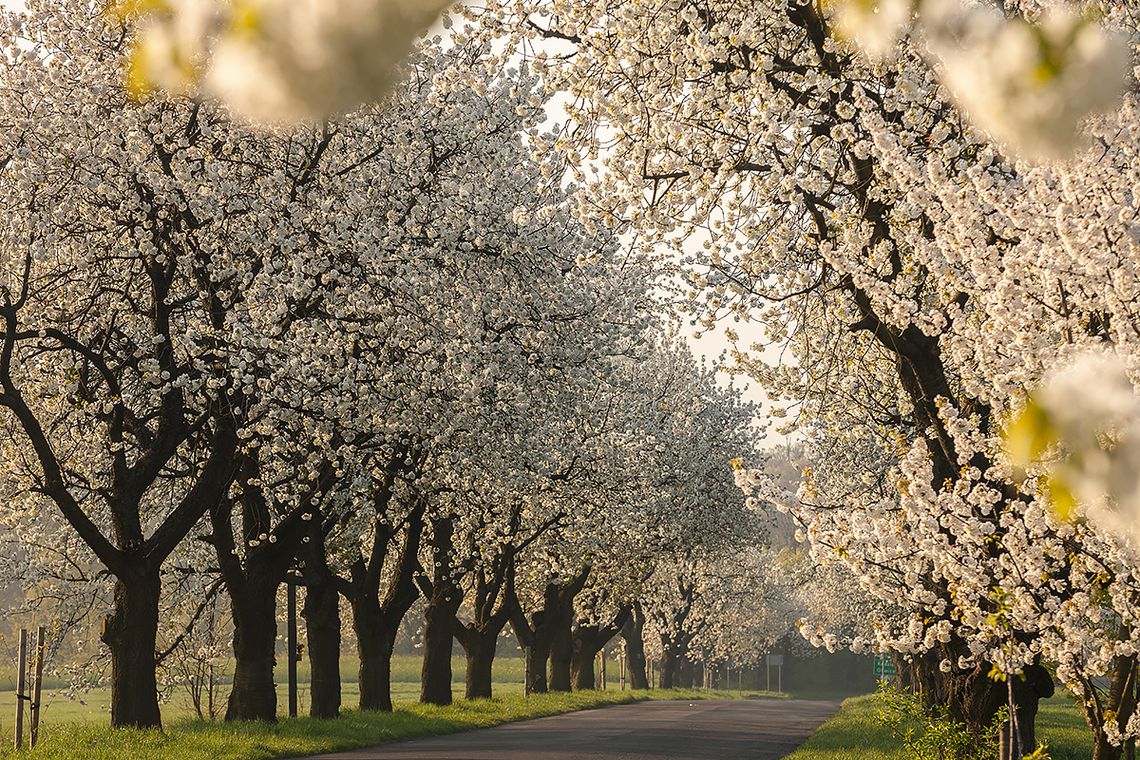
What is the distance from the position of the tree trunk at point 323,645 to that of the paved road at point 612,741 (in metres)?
2.66

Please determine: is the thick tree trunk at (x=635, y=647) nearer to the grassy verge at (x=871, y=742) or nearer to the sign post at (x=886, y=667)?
the sign post at (x=886, y=667)

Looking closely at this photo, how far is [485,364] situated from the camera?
2125 centimetres

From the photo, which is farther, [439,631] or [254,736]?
[439,631]

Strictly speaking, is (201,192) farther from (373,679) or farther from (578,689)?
(578,689)

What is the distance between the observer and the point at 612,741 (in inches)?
972

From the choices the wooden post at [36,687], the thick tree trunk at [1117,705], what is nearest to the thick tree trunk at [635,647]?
the wooden post at [36,687]

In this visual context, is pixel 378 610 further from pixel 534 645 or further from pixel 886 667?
pixel 886 667

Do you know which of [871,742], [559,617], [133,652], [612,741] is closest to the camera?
[133,652]

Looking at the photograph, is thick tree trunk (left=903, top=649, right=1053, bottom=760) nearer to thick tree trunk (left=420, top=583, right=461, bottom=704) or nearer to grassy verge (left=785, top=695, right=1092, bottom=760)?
grassy verge (left=785, top=695, right=1092, bottom=760)

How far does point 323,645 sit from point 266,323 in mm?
10645

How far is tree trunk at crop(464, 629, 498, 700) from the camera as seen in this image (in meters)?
38.0

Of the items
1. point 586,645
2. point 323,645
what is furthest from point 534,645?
point 323,645

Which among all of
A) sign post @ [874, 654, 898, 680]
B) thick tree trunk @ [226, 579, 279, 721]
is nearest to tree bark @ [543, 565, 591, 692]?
sign post @ [874, 654, 898, 680]

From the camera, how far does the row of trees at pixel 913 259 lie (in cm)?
868
